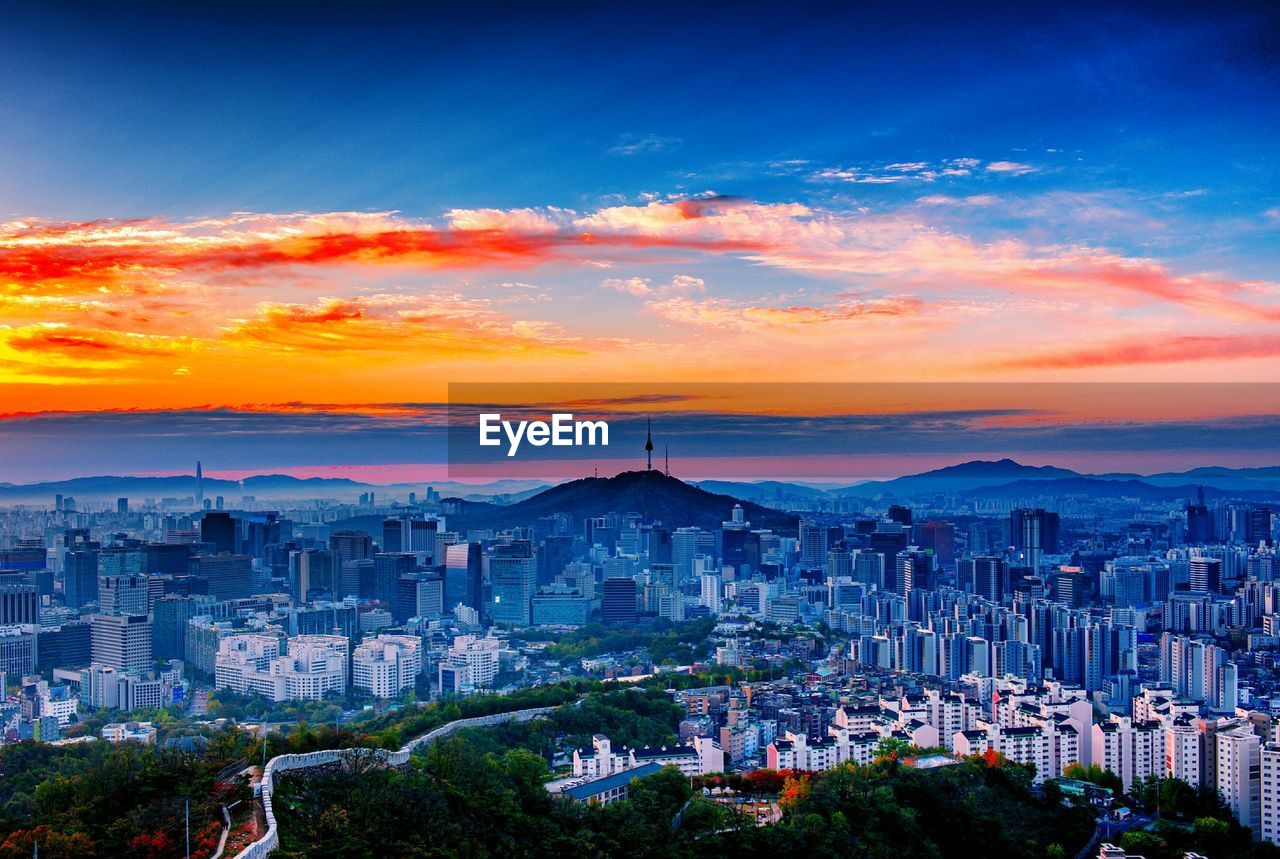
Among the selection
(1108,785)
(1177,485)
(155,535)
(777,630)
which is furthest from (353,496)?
(1108,785)

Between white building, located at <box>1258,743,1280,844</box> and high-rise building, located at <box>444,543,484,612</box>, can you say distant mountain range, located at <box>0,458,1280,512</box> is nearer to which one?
high-rise building, located at <box>444,543,484,612</box>

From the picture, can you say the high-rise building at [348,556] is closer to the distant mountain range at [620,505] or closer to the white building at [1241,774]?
the distant mountain range at [620,505]

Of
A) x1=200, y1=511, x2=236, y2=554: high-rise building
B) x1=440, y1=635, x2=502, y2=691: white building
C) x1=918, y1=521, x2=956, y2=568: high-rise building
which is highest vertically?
x1=200, y1=511, x2=236, y2=554: high-rise building

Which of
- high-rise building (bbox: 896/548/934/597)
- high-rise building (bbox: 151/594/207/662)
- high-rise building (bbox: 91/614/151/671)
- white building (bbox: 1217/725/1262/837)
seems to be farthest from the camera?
high-rise building (bbox: 896/548/934/597)

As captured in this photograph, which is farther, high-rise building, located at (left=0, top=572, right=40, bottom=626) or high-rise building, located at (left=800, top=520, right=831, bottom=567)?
high-rise building, located at (left=800, top=520, right=831, bottom=567)

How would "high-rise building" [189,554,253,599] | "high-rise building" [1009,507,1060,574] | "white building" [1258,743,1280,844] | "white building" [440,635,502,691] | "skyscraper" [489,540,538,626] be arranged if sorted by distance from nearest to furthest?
"white building" [1258,743,1280,844] < "white building" [440,635,502,691] < "high-rise building" [189,554,253,599] < "skyscraper" [489,540,538,626] < "high-rise building" [1009,507,1060,574]

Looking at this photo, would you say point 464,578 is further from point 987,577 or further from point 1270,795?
point 1270,795

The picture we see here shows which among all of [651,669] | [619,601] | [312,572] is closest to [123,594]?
[312,572]

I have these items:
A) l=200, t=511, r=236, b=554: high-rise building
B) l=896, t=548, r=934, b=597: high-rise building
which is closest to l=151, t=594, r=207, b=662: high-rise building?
l=200, t=511, r=236, b=554: high-rise building

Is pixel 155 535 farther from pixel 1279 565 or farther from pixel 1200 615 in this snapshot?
pixel 1279 565
